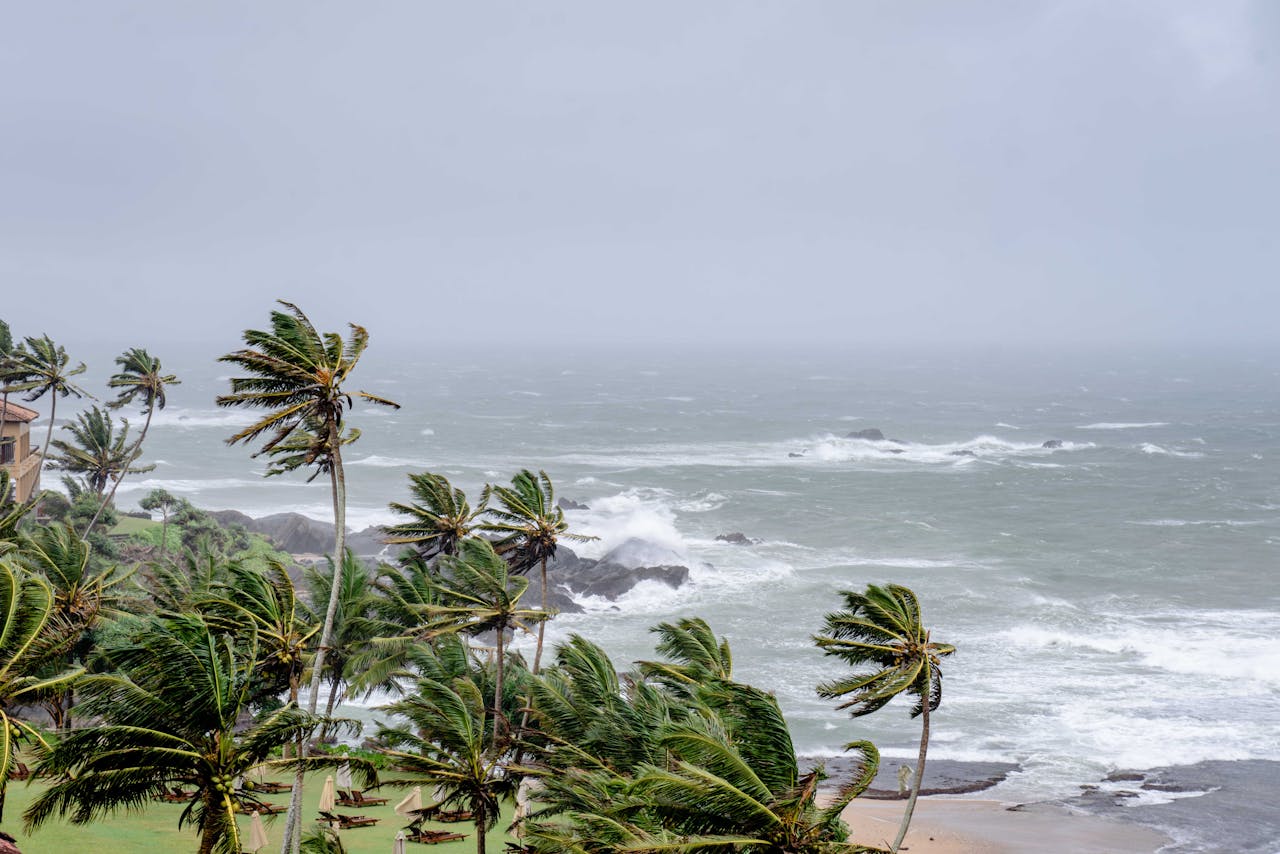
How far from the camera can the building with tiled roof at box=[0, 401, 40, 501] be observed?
46781mm

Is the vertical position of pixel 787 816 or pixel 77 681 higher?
pixel 77 681

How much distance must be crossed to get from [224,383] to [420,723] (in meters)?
191

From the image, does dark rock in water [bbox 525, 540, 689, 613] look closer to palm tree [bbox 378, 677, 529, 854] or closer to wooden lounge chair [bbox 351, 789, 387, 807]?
wooden lounge chair [bbox 351, 789, 387, 807]

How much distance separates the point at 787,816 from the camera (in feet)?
48.3

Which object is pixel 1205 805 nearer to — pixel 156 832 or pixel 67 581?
pixel 156 832

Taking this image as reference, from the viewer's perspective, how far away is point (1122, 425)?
14125 centimetres

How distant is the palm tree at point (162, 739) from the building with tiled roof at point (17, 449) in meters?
35.4

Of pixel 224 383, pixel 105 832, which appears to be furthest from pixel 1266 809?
pixel 224 383

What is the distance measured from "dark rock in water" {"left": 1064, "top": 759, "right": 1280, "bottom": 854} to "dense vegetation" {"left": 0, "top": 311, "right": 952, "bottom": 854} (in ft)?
44.3

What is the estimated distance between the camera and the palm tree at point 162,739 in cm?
1458

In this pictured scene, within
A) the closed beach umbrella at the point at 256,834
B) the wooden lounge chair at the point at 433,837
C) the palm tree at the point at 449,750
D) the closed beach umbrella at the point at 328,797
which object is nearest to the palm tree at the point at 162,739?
the palm tree at the point at 449,750

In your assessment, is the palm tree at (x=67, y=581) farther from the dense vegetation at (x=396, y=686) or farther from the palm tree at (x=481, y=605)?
the palm tree at (x=481, y=605)

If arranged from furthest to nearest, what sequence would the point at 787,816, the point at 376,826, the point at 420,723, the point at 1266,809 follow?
the point at 1266,809 → the point at 376,826 → the point at 420,723 → the point at 787,816

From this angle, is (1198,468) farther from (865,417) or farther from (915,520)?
(865,417)
